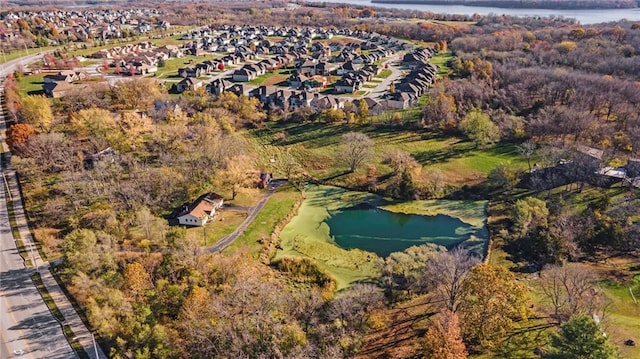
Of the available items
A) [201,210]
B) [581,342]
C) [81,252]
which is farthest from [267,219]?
[581,342]

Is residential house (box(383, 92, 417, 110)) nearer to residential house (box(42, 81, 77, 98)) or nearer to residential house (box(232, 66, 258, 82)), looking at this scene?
residential house (box(232, 66, 258, 82))

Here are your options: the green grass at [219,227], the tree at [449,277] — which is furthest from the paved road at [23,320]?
the tree at [449,277]

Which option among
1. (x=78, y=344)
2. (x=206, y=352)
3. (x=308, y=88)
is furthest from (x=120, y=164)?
(x=308, y=88)

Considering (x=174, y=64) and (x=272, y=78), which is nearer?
(x=272, y=78)

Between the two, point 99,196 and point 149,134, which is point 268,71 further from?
point 99,196

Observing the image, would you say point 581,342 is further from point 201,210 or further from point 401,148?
point 401,148

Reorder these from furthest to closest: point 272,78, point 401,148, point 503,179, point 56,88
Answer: point 272,78, point 56,88, point 401,148, point 503,179

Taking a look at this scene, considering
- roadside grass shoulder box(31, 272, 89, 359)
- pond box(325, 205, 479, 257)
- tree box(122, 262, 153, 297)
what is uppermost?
tree box(122, 262, 153, 297)

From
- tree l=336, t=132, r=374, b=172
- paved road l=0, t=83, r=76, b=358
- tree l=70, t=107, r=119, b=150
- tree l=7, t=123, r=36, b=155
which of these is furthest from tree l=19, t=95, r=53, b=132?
tree l=336, t=132, r=374, b=172
